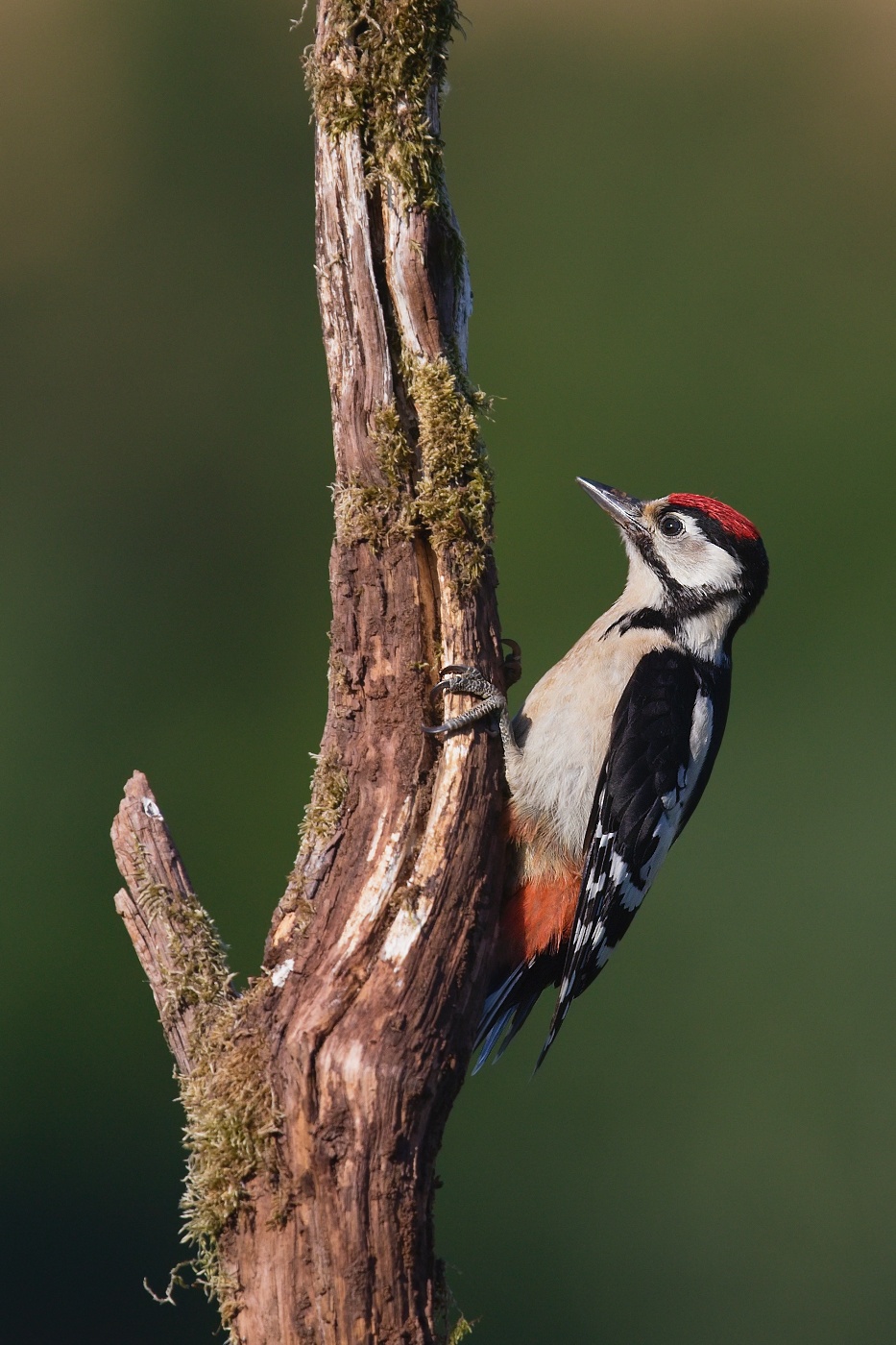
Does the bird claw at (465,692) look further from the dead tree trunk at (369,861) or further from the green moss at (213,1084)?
the green moss at (213,1084)

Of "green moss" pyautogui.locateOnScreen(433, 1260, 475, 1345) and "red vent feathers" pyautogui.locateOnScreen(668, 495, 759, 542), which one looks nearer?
"green moss" pyautogui.locateOnScreen(433, 1260, 475, 1345)

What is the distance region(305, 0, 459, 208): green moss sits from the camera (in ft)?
6.81

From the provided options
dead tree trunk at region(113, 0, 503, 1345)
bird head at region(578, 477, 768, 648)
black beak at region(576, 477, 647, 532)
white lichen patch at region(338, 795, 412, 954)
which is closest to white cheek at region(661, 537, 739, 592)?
bird head at region(578, 477, 768, 648)

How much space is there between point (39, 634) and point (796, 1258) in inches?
171

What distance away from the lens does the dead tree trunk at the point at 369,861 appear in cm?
189

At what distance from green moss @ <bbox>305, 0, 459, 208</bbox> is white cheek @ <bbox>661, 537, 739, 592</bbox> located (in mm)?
1111

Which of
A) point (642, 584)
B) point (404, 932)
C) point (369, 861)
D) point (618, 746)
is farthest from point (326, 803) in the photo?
point (642, 584)

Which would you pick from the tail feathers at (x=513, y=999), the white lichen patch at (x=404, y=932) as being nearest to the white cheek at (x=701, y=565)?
the tail feathers at (x=513, y=999)

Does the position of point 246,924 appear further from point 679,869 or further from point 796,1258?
point 796,1258

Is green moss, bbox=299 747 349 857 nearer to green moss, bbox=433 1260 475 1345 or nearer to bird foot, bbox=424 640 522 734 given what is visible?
bird foot, bbox=424 640 522 734

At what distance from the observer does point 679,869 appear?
17.5 ft

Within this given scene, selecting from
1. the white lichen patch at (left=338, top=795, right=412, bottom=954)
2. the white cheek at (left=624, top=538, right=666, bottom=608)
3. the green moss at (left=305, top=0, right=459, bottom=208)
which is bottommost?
the white lichen patch at (left=338, top=795, right=412, bottom=954)

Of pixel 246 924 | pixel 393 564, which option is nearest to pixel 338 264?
pixel 393 564

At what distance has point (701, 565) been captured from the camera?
2.91 m
